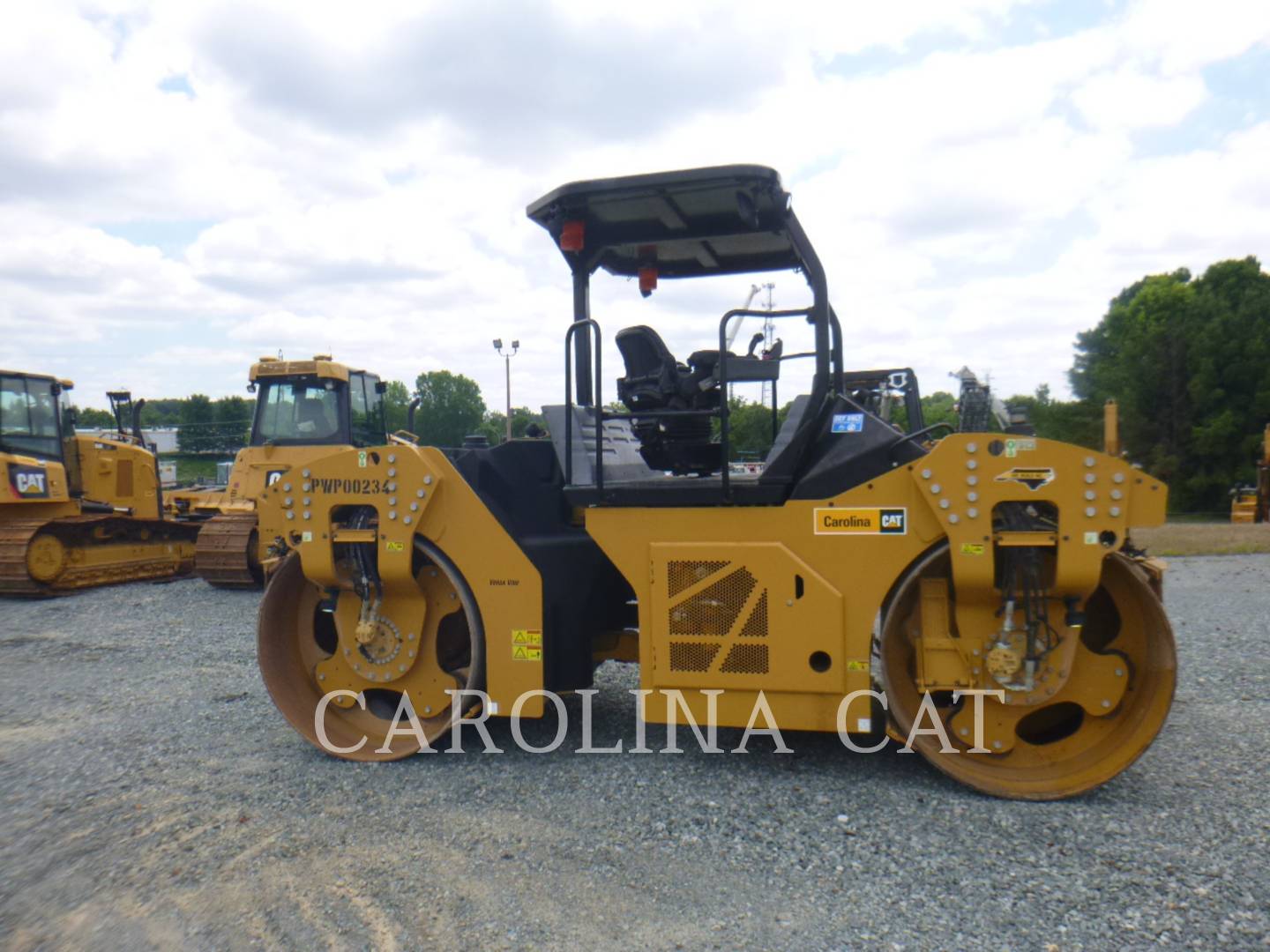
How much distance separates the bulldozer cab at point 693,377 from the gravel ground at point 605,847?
1.34m

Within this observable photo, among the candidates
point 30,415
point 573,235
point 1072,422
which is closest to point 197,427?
point 1072,422

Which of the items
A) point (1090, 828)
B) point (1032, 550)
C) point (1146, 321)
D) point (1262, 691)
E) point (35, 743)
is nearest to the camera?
point (1090, 828)

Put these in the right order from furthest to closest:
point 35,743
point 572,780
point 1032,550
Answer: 1. point 35,743
2. point 572,780
3. point 1032,550

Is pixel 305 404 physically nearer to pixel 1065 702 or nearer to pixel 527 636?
pixel 527 636

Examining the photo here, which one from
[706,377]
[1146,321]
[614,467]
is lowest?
[614,467]

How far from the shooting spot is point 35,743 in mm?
5055

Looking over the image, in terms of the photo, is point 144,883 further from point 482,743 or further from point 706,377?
point 706,377

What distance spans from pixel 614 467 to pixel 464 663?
134cm

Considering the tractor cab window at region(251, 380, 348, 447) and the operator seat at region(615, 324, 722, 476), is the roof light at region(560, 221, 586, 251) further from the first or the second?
the tractor cab window at region(251, 380, 348, 447)

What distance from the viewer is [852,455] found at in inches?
165

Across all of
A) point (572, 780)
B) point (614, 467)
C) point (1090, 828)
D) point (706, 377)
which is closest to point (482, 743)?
point (572, 780)

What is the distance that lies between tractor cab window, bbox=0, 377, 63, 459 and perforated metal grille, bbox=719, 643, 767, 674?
1133 centimetres

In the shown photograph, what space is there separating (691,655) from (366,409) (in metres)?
9.61

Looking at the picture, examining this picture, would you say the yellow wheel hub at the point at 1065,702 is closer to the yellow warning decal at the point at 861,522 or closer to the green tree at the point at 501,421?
the yellow warning decal at the point at 861,522
